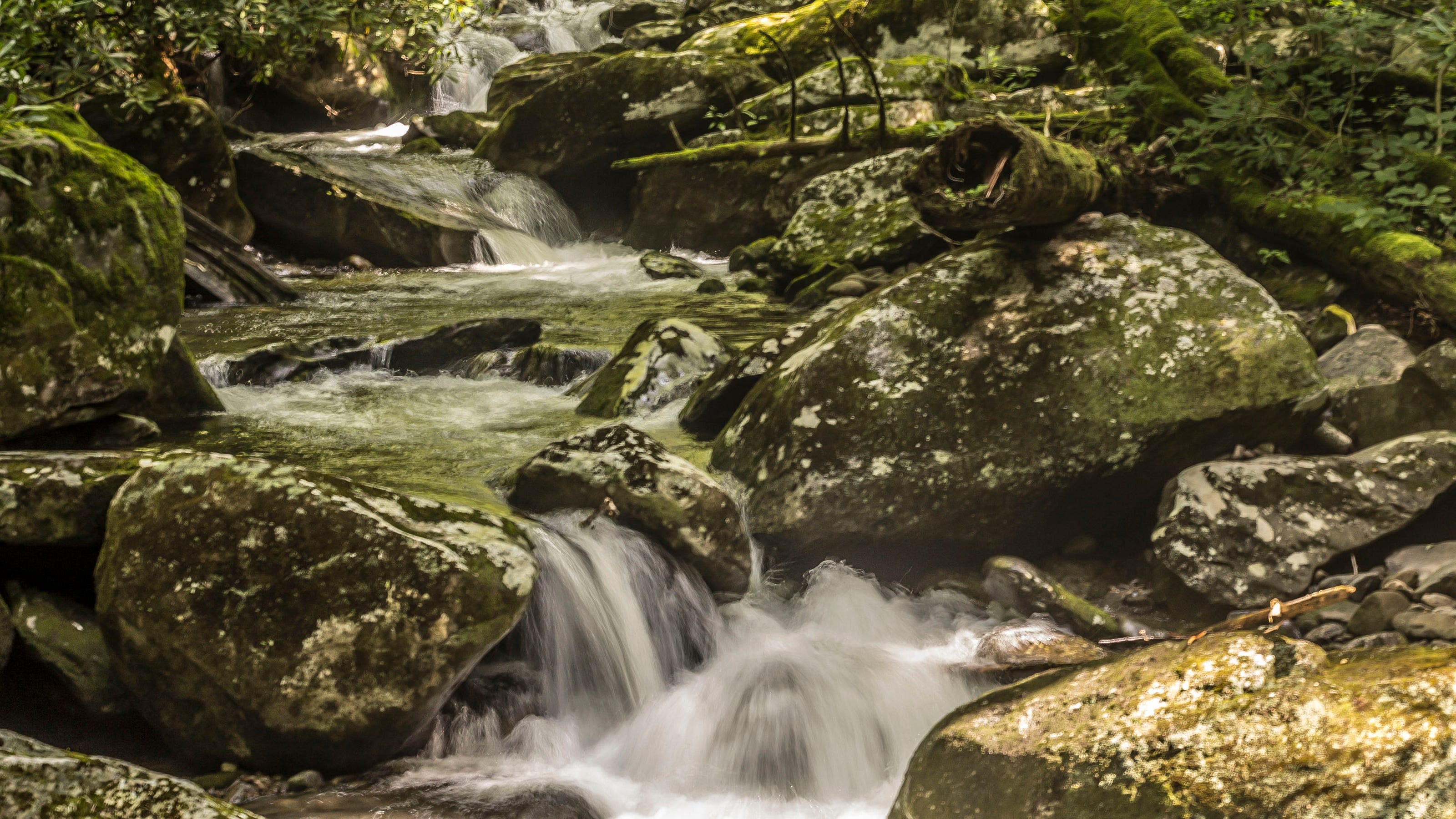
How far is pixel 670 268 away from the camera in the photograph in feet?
35.5

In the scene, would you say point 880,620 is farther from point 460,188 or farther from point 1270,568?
point 460,188

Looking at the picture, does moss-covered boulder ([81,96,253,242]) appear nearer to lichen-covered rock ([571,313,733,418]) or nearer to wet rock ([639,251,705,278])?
wet rock ([639,251,705,278])

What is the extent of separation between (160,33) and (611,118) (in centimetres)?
667

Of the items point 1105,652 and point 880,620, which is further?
point 880,620

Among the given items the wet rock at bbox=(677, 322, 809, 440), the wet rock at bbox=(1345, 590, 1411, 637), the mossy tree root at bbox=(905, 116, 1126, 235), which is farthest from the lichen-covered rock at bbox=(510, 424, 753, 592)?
the wet rock at bbox=(1345, 590, 1411, 637)

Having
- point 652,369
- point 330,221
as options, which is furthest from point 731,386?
point 330,221

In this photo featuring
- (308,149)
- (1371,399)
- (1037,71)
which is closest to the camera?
(1371,399)

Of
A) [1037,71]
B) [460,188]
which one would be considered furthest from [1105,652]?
[460,188]

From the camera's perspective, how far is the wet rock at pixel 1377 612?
11.5 feet

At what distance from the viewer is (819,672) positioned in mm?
4199

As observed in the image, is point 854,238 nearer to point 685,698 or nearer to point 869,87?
point 869,87

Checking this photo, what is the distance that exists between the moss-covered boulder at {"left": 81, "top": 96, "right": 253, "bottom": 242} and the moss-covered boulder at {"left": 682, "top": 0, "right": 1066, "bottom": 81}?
6.49m

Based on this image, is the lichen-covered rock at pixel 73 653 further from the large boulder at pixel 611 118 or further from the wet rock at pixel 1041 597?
the large boulder at pixel 611 118

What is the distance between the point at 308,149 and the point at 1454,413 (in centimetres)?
1556
